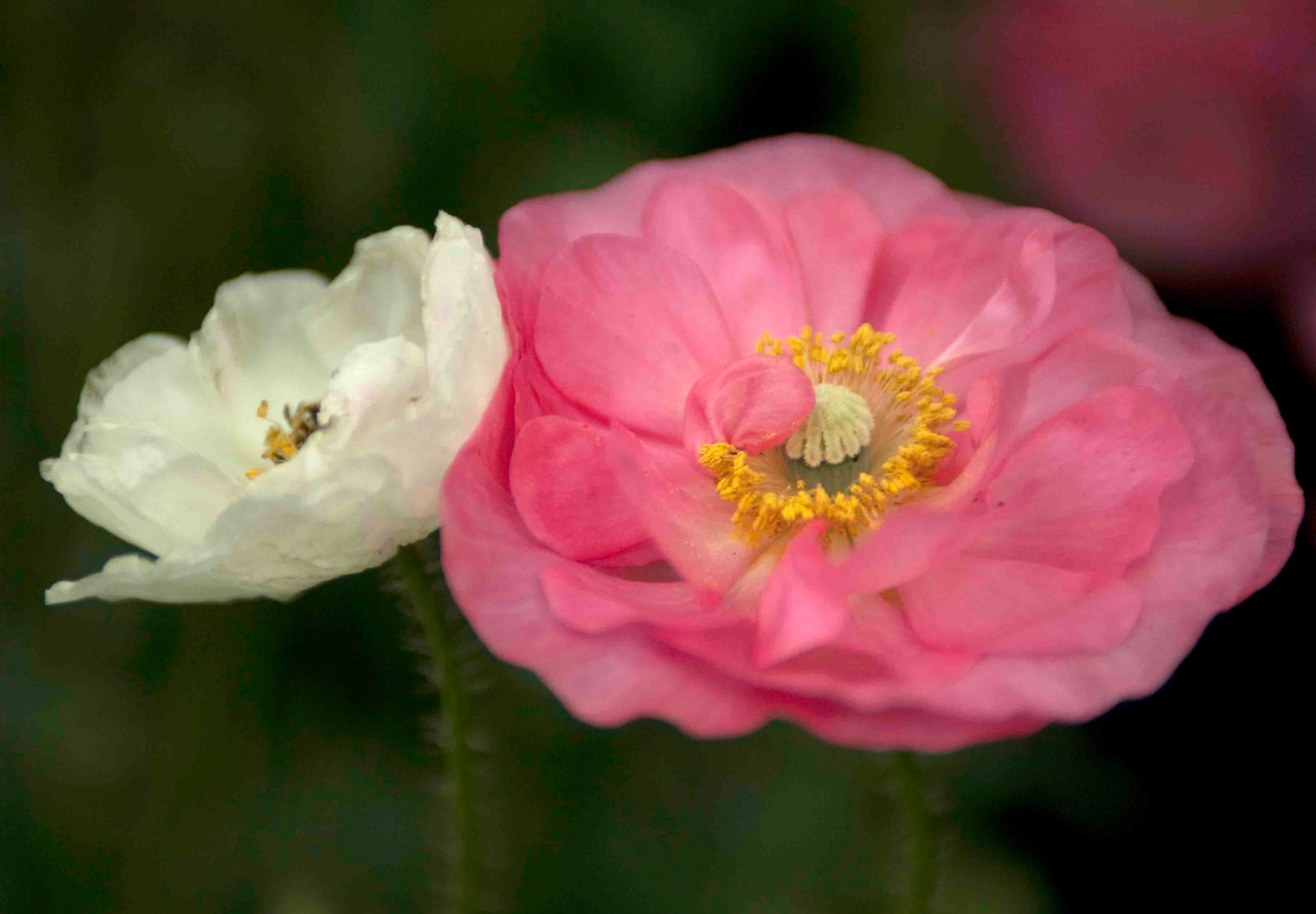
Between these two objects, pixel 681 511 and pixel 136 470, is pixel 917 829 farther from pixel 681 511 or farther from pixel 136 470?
pixel 136 470

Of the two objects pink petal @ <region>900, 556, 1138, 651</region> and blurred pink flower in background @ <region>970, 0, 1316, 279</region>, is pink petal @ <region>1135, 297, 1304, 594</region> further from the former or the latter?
blurred pink flower in background @ <region>970, 0, 1316, 279</region>

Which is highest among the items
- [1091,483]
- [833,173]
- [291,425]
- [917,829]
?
[833,173]

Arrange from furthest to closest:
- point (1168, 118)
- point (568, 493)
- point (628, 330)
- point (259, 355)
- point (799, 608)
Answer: point (1168, 118)
point (259, 355)
point (628, 330)
point (568, 493)
point (799, 608)

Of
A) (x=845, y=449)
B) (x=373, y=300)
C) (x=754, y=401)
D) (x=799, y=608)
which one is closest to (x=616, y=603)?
(x=799, y=608)

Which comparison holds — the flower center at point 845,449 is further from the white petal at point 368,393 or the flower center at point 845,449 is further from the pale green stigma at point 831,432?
the white petal at point 368,393

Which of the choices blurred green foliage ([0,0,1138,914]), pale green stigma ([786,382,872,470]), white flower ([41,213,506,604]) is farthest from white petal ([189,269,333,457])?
blurred green foliage ([0,0,1138,914])

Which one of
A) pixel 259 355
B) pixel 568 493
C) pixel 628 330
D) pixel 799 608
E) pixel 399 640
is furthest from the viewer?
pixel 399 640

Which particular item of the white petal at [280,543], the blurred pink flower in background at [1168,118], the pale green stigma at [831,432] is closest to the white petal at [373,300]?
the white petal at [280,543]
